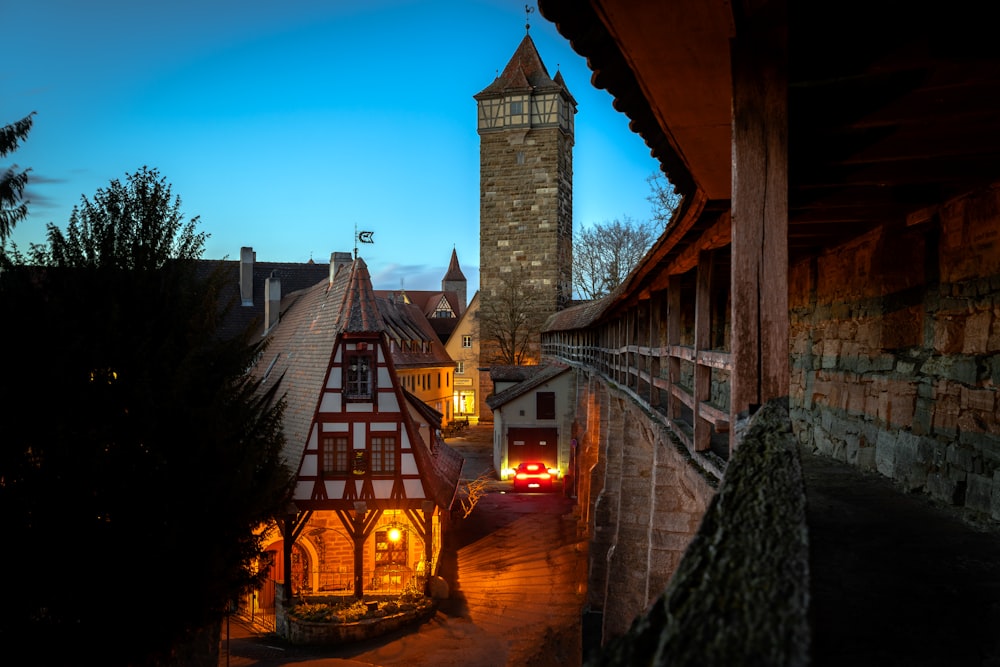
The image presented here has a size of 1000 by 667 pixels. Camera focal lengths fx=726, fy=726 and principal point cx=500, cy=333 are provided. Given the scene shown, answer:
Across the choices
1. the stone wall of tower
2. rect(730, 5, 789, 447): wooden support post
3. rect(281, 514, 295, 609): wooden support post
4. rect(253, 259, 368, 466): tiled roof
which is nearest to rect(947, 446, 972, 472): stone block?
rect(730, 5, 789, 447): wooden support post

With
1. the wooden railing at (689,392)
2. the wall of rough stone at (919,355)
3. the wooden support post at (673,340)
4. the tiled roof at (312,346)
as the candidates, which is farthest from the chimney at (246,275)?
the wall of rough stone at (919,355)

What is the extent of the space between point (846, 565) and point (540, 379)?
74.6 ft

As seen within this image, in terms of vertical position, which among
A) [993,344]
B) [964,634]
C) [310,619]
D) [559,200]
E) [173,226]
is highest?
[559,200]

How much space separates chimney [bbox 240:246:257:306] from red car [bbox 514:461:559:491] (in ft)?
43.8

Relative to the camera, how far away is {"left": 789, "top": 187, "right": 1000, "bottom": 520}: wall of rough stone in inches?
154

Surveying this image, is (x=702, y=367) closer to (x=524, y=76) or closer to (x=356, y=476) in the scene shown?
(x=356, y=476)

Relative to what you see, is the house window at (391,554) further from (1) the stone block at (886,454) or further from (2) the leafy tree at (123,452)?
(1) the stone block at (886,454)

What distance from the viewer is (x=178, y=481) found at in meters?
9.16

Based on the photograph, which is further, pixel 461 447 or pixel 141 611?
pixel 461 447

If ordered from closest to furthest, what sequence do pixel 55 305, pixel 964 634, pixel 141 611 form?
pixel 964 634 < pixel 141 611 < pixel 55 305

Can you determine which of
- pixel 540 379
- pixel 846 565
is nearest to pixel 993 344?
pixel 846 565

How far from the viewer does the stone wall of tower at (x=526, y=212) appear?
3744 cm

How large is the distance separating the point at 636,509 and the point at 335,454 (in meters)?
7.62

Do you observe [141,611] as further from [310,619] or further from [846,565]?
[846,565]
